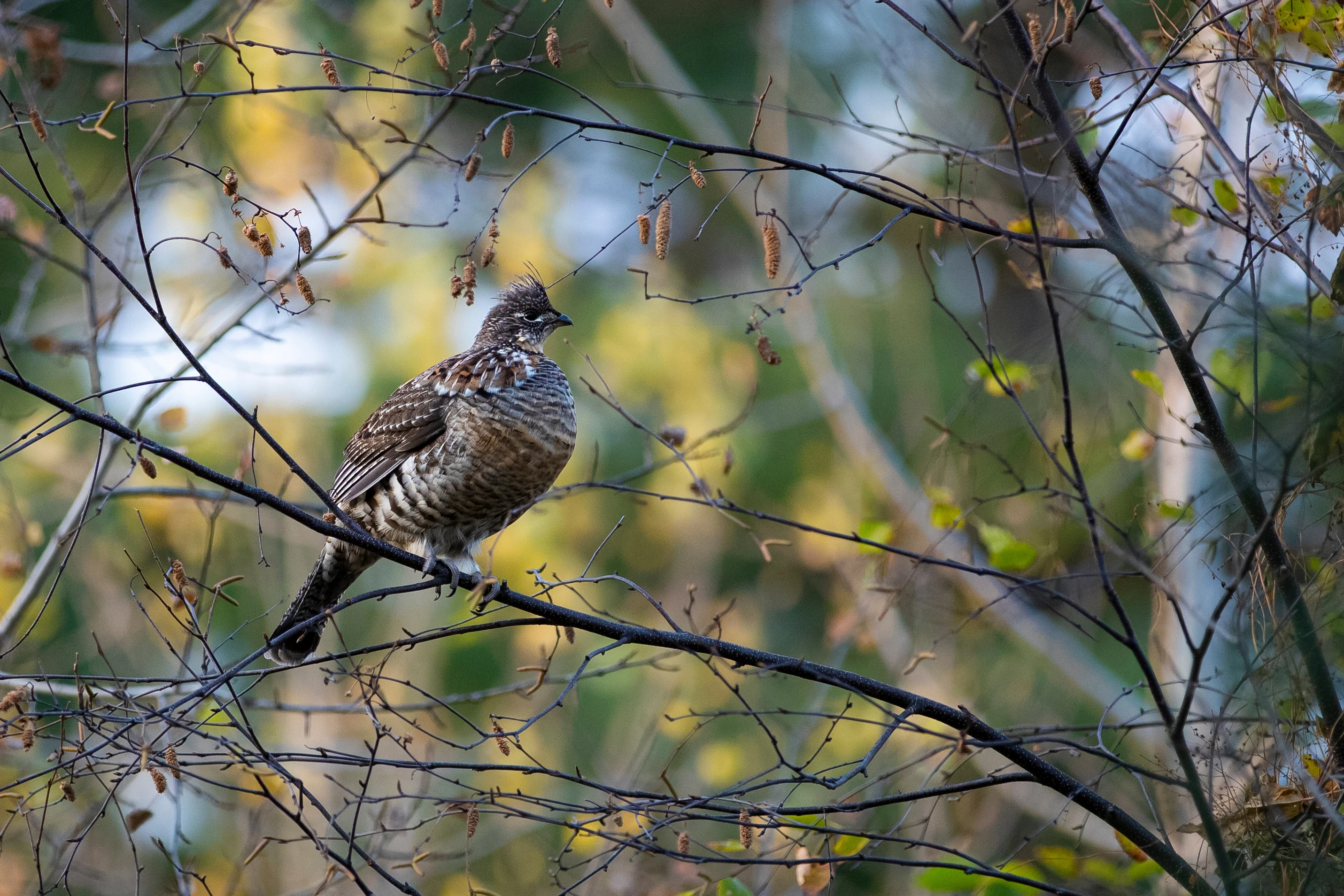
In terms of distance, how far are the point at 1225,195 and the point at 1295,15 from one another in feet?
1.84

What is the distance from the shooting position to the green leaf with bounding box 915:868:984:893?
3.80 m

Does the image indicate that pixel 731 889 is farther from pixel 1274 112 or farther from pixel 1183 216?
pixel 1274 112

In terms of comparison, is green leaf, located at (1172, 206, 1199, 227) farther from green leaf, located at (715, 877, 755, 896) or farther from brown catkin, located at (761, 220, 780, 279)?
green leaf, located at (715, 877, 755, 896)

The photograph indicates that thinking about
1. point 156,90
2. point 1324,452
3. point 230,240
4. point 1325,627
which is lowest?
point 1325,627

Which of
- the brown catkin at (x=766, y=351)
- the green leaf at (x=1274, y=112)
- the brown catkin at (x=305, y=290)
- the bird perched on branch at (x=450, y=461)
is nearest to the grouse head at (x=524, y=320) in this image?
the bird perched on branch at (x=450, y=461)

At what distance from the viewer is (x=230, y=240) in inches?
252

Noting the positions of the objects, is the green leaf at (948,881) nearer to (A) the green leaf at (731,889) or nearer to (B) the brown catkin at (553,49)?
(A) the green leaf at (731,889)

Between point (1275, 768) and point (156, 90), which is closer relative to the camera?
point (1275, 768)

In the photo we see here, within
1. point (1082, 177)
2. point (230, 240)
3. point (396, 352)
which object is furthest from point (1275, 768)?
point (396, 352)

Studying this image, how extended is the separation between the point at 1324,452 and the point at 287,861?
9028 millimetres

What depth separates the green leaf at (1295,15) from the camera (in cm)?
322

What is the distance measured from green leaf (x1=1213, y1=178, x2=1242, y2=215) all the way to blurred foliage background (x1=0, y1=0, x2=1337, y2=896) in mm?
1243

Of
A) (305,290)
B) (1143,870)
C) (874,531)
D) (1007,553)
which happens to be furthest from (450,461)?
(1143,870)

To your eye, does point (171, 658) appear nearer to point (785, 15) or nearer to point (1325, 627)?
point (785, 15)
